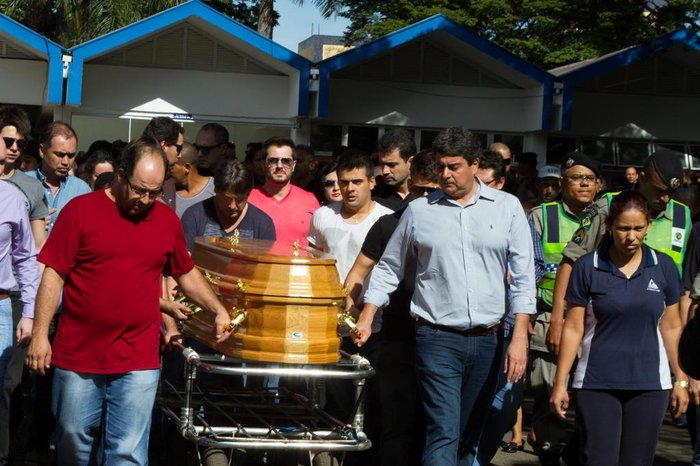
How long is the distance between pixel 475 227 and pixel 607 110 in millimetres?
23207

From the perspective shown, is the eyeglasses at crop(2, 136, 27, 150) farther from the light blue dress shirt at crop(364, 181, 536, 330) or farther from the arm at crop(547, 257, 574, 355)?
the arm at crop(547, 257, 574, 355)

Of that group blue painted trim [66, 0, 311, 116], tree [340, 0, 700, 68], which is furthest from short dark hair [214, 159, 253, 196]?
tree [340, 0, 700, 68]

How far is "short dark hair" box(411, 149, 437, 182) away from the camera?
794cm

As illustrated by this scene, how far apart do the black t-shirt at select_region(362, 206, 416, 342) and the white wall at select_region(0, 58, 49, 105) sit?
19585mm

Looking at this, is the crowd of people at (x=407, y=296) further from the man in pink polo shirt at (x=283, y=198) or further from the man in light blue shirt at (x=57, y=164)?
the man in pink polo shirt at (x=283, y=198)

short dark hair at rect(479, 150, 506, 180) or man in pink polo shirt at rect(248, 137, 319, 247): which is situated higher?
short dark hair at rect(479, 150, 506, 180)

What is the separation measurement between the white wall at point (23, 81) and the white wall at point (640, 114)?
41.0 ft

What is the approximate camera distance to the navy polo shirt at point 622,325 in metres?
6.54

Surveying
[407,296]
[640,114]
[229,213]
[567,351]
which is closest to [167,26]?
[640,114]

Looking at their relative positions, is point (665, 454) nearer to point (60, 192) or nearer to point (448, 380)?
point (448, 380)

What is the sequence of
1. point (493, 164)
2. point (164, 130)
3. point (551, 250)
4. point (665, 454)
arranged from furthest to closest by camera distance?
point (665, 454) < point (493, 164) < point (164, 130) < point (551, 250)

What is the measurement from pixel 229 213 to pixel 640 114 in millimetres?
22998

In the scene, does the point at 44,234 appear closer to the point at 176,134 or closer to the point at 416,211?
the point at 176,134

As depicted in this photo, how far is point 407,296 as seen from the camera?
24.7ft
